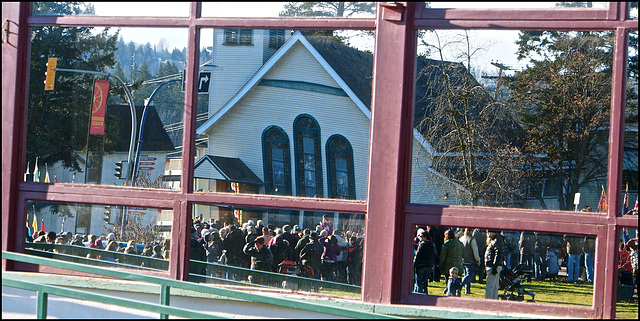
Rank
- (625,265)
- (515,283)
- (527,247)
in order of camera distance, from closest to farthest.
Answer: (527,247) → (515,283) → (625,265)

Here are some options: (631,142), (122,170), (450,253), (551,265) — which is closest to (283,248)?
(450,253)

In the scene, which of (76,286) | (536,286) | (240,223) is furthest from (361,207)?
(76,286)

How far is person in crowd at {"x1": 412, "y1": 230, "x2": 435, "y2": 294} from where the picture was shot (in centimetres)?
431

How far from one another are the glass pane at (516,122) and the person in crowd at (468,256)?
214 mm

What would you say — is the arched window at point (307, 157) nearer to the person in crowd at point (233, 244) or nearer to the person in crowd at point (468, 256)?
the person in crowd at point (233, 244)

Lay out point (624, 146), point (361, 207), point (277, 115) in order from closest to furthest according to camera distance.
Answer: point (624, 146) < point (361, 207) < point (277, 115)

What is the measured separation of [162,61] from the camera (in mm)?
4629

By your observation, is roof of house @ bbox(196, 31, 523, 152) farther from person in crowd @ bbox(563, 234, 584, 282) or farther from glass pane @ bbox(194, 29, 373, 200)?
person in crowd @ bbox(563, 234, 584, 282)

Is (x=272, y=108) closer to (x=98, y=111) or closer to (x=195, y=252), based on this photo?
(x=195, y=252)

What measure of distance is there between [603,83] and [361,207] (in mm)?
1566

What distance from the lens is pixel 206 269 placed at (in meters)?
4.53

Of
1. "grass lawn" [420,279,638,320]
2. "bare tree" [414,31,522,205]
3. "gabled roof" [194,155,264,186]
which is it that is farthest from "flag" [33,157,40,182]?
"grass lawn" [420,279,638,320]

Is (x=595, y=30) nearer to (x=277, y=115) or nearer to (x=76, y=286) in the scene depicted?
(x=277, y=115)

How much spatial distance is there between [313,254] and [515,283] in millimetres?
1212
